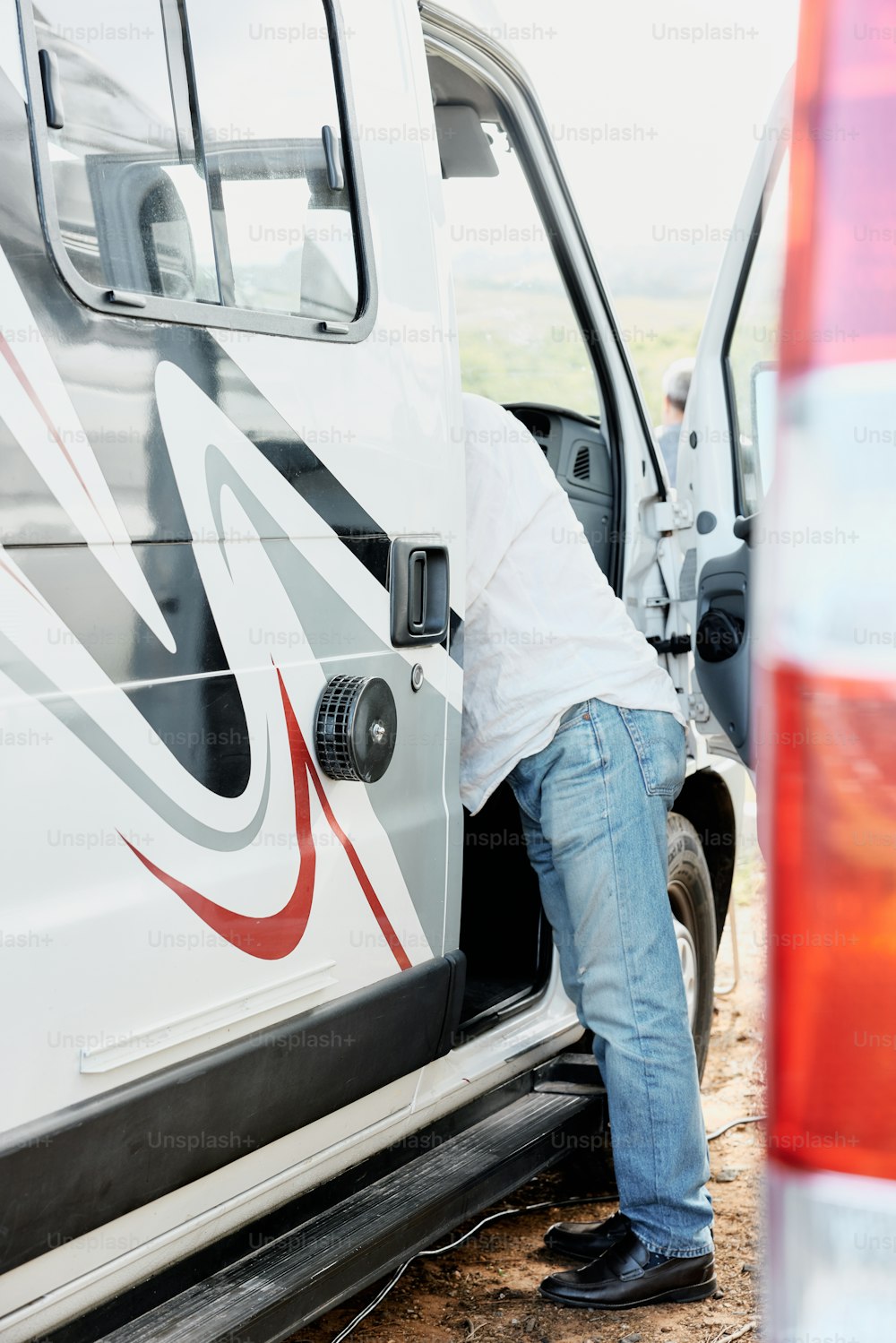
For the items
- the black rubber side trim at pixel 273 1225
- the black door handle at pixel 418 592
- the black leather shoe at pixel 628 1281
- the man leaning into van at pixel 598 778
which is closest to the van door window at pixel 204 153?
the black door handle at pixel 418 592

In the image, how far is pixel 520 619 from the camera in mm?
2598

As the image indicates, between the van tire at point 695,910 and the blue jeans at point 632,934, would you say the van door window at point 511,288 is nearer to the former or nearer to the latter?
the blue jeans at point 632,934

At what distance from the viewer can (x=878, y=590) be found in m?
0.99

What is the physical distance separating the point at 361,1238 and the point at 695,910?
1.57 meters

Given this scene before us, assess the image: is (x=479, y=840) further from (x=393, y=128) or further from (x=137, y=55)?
(x=137, y=55)

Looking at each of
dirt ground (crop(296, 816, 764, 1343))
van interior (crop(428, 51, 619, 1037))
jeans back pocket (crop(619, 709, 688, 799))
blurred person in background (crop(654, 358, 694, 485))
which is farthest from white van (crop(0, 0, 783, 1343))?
blurred person in background (crop(654, 358, 694, 485))

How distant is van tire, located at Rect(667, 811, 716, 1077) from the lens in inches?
132

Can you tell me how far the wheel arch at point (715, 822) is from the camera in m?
3.59

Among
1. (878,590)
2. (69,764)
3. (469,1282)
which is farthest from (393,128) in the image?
(469,1282)

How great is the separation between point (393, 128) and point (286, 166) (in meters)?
0.32

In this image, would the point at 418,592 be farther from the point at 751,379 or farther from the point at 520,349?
the point at 520,349

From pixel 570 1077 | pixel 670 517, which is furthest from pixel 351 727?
pixel 670 517

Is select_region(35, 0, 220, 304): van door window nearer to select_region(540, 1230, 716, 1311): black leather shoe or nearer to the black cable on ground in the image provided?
the black cable on ground

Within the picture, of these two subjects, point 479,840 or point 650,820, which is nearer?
point 650,820
